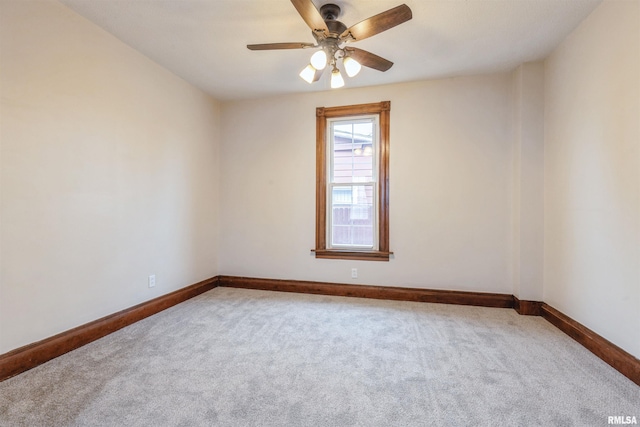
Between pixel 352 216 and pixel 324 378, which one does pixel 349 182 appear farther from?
pixel 324 378

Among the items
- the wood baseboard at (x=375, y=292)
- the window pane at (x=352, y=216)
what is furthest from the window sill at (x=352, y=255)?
the wood baseboard at (x=375, y=292)

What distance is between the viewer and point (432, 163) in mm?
3516

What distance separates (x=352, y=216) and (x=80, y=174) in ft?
9.07

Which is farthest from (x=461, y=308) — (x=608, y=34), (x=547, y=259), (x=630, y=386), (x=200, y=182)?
(x=200, y=182)

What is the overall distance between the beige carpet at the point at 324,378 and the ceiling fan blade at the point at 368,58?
90.3 inches

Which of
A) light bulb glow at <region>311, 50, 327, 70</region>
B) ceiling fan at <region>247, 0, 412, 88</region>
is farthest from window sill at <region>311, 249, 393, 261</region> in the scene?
light bulb glow at <region>311, 50, 327, 70</region>

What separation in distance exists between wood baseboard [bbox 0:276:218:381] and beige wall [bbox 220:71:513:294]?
Answer: 1.27 m

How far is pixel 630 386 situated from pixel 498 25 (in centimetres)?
268

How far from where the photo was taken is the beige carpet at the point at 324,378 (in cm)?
153

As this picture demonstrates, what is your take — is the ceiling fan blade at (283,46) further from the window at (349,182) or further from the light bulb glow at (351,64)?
the window at (349,182)

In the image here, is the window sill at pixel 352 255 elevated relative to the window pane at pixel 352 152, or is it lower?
lower

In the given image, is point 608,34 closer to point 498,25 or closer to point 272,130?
point 498,25

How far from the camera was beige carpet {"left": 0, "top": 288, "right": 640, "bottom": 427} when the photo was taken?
153 cm

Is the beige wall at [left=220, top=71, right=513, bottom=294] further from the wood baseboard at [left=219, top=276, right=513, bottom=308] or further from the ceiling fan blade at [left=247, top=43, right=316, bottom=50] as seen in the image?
the ceiling fan blade at [left=247, top=43, right=316, bottom=50]
